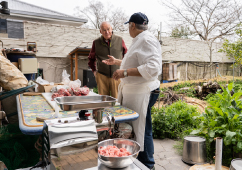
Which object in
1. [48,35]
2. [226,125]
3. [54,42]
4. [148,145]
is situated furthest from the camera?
[54,42]

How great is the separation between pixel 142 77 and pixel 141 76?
6 cm

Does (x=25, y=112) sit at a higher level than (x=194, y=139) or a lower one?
higher

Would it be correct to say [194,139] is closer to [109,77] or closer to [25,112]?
[109,77]

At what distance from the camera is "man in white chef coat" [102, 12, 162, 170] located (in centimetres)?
198

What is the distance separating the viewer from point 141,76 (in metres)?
2.08

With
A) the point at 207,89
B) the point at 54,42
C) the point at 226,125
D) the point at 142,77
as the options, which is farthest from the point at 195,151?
the point at 54,42

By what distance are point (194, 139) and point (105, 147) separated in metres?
2.05

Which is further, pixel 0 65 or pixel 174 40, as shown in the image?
pixel 174 40

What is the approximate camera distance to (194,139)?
2881 millimetres

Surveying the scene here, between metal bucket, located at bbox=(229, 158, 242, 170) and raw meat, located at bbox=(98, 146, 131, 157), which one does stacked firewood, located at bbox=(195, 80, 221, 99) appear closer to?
metal bucket, located at bbox=(229, 158, 242, 170)

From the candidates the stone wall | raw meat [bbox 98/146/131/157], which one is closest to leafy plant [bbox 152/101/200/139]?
raw meat [bbox 98/146/131/157]

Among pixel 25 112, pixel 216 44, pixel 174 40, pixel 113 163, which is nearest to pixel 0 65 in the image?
pixel 25 112

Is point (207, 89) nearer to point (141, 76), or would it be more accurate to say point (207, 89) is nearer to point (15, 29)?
point (141, 76)

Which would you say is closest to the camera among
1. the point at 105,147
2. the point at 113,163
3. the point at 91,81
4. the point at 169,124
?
the point at 113,163
